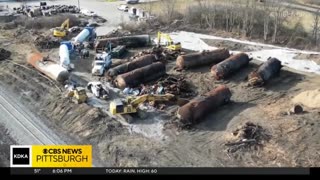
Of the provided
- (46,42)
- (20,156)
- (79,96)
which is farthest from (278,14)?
(20,156)

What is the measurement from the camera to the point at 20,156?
24.6 metres

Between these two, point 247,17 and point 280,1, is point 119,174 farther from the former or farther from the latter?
point 280,1

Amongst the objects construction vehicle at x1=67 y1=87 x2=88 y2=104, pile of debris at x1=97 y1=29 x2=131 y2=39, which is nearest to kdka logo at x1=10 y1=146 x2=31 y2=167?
construction vehicle at x1=67 y1=87 x2=88 y2=104

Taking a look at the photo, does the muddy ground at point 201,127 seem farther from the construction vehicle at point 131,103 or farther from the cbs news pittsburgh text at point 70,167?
the cbs news pittsburgh text at point 70,167

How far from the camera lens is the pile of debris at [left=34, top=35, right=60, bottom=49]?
146 feet

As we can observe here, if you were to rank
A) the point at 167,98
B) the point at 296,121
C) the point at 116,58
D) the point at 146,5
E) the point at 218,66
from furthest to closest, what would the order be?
the point at 146,5
the point at 116,58
the point at 218,66
the point at 167,98
the point at 296,121

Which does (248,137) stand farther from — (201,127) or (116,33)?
(116,33)

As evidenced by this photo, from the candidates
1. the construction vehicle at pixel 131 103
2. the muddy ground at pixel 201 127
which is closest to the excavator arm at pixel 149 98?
the construction vehicle at pixel 131 103

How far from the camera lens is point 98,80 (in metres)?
37.0

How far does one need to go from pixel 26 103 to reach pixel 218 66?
14346 millimetres

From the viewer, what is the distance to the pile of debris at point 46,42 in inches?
1751

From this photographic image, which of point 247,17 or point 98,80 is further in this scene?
point 247,17

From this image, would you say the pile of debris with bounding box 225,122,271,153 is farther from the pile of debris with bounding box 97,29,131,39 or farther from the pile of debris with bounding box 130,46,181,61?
the pile of debris with bounding box 97,29,131,39

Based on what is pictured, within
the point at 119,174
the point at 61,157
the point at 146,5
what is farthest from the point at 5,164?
the point at 146,5
